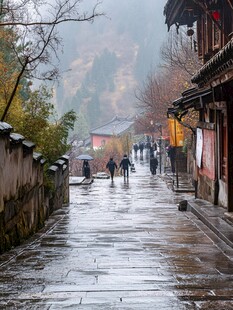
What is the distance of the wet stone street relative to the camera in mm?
7102

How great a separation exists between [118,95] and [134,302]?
510ft

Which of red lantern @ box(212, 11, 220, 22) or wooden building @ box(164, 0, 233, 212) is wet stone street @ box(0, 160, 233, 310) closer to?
wooden building @ box(164, 0, 233, 212)

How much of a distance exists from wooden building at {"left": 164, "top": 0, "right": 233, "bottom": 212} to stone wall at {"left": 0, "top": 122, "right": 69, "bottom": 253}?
14.2 feet

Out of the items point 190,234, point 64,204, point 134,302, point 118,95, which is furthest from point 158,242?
point 118,95

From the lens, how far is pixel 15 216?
12.1 m

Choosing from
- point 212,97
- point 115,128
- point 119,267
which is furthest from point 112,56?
point 119,267

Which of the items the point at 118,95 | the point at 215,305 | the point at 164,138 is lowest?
the point at 215,305

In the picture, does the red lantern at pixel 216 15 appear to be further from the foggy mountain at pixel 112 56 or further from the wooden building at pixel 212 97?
the foggy mountain at pixel 112 56

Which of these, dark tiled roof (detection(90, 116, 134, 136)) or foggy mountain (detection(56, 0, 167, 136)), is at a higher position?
foggy mountain (detection(56, 0, 167, 136))

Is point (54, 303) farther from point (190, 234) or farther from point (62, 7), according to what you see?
point (62, 7)

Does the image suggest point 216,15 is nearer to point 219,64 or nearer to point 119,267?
point 219,64

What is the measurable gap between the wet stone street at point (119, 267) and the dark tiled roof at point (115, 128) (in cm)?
8506

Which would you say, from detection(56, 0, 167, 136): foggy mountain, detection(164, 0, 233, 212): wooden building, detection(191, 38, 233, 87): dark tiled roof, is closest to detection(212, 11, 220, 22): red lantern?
detection(164, 0, 233, 212): wooden building

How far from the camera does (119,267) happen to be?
9414mm
